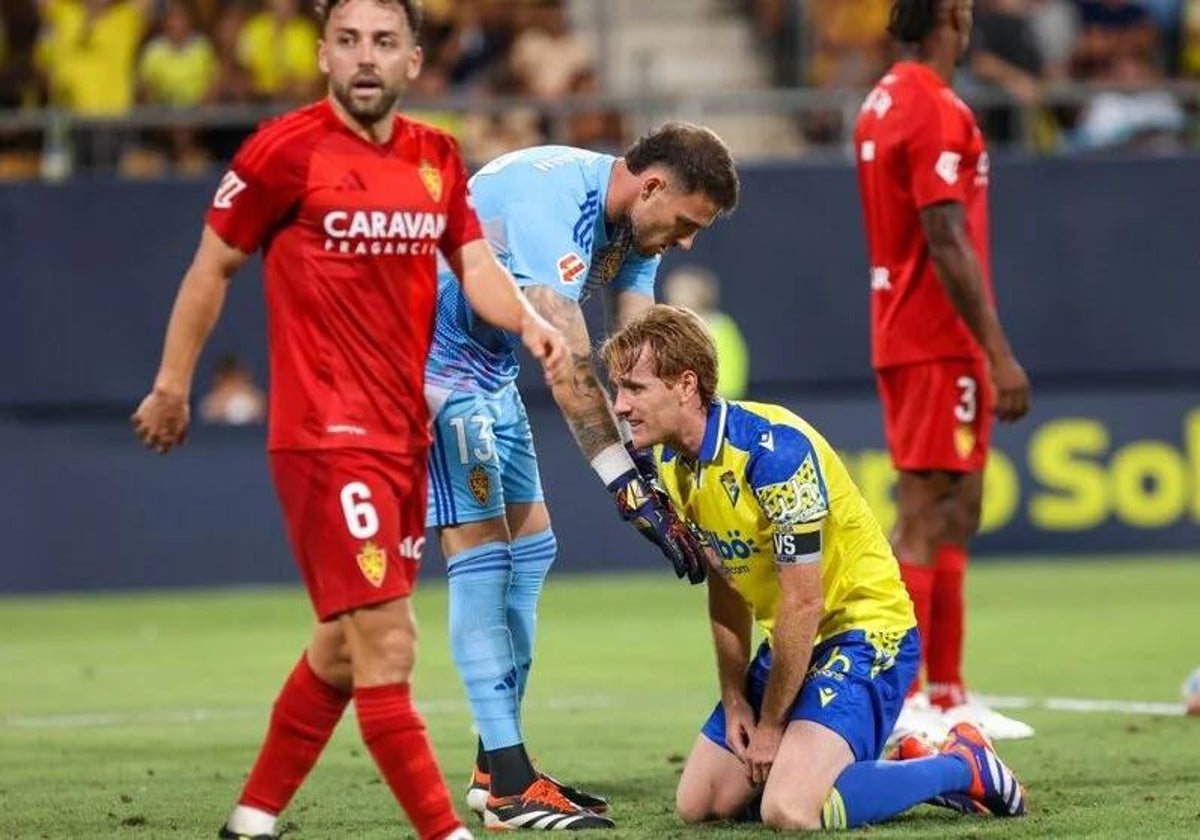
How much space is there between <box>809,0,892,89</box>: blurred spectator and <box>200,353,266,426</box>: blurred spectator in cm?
497

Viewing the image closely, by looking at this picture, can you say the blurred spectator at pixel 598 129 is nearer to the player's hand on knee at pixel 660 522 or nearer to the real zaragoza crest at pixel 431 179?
the player's hand on knee at pixel 660 522

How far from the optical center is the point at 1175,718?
9.03 metres

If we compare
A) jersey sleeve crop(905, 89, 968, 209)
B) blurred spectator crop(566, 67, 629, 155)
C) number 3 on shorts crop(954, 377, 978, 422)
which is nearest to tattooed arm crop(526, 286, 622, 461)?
jersey sleeve crop(905, 89, 968, 209)

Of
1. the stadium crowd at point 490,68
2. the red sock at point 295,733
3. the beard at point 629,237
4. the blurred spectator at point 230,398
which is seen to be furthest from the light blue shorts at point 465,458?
the stadium crowd at point 490,68

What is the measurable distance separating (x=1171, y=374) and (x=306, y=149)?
485 inches

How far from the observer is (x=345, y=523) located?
5.51 metres

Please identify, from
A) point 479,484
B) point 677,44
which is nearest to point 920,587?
point 479,484

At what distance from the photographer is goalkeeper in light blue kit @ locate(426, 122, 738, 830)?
22.0 ft

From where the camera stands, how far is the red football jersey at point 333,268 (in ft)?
18.2

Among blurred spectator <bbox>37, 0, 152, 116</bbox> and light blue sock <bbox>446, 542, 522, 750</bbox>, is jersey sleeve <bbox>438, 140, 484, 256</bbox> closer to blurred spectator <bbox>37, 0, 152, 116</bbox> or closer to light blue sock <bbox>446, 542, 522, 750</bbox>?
light blue sock <bbox>446, 542, 522, 750</bbox>

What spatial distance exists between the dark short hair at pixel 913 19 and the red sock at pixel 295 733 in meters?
4.07

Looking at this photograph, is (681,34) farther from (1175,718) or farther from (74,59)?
(1175,718)

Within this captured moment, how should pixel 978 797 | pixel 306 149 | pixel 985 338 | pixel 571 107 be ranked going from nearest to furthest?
pixel 306 149 → pixel 978 797 → pixel 985 338 → pixel 571 107

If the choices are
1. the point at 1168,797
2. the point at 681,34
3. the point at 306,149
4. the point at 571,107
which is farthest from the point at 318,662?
the point at 681,34
